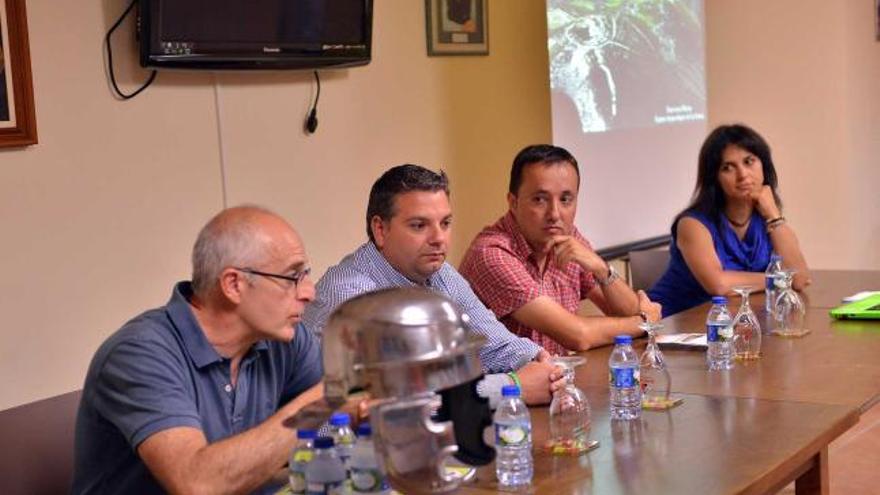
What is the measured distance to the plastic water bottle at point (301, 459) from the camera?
1849 millimetres

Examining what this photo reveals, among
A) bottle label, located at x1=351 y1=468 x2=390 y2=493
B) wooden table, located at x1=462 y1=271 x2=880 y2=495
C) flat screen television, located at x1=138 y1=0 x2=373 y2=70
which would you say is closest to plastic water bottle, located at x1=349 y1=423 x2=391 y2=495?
bottle label, located at x1=351 y1=468 x2=390 y2=493

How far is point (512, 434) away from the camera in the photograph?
2029mm

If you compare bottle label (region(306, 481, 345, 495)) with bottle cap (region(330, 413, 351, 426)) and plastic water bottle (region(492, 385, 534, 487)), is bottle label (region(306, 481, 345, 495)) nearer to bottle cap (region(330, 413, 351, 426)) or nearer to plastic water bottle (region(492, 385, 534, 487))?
bottle cap (region(330, 413, 351, 426))

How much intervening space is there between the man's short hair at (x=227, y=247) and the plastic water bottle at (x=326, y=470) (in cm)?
50


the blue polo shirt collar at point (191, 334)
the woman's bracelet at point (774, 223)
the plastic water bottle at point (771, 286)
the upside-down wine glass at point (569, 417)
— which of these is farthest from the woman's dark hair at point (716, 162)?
the blue polo shirt collar at point (191, 334)

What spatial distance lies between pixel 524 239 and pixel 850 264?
360cm

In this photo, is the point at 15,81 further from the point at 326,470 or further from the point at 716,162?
the point at 716,162

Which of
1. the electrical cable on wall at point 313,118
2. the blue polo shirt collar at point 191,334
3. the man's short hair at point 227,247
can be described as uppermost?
the electrical cable on wall at point 313,118

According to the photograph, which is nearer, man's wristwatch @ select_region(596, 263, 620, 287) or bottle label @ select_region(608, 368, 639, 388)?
bottle label @ select_region(608, 368, 639, 388)

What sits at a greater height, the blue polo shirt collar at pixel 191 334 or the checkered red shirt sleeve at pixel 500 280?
the blue polo shirt collar at pixel 191 334

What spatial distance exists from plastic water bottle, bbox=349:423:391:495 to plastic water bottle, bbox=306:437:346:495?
0.04m

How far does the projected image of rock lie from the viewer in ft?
18.6

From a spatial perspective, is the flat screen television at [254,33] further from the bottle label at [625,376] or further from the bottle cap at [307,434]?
the bottle cap at [307,434]

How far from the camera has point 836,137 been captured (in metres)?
6.33
